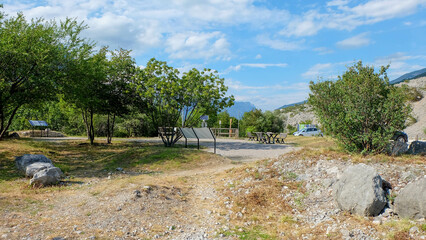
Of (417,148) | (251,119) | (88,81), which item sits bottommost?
(417,148)

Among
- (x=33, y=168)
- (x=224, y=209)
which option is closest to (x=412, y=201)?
(x=224, y=209)

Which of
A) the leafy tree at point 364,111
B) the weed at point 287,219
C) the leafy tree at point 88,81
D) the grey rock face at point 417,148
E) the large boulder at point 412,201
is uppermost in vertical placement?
the leafy tree at point 88,81

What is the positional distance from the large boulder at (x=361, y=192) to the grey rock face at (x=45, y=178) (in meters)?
7.67

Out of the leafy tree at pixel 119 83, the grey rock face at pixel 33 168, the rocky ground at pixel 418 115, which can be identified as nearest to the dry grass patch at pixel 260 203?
the rocky ground at pixel 418 115

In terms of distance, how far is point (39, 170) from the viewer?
9922 mm

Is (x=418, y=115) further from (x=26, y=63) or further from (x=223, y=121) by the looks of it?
(x=26, y=63)

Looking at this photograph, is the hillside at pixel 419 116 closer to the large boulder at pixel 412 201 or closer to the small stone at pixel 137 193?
the large boulder at pixel 412 201

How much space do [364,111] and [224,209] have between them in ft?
16.8

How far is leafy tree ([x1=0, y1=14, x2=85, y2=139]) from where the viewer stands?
1346 cm

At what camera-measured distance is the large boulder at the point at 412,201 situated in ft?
16.6

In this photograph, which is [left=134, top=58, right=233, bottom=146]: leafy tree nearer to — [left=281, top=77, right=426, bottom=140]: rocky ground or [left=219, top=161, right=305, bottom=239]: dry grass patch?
[left=281, top=77, right=426, bottom=140]: rocky ground

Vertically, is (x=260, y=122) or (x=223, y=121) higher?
(x=223, y=121)

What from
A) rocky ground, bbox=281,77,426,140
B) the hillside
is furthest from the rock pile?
the hillside

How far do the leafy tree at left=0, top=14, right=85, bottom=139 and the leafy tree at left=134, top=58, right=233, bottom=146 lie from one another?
224 inches
